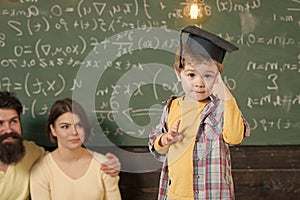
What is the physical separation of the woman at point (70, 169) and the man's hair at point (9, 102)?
0.42 feet

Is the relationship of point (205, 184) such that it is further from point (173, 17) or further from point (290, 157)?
point (173, 17)

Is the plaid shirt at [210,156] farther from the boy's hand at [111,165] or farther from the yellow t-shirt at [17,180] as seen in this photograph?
the yellow t-shirt at [17,180]

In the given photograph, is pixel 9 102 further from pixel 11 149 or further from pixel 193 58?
pixel 193 58

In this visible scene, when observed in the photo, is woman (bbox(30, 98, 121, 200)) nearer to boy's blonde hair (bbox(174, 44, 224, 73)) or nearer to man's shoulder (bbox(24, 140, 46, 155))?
man's shoulder (bbox(24, 140, 46, 155))

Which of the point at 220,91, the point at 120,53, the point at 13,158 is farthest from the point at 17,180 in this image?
the point at 220,91

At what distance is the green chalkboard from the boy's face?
0.39 meters

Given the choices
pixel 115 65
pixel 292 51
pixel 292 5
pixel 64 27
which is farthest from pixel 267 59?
pixel 64 27

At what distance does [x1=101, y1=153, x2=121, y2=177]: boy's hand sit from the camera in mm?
1903

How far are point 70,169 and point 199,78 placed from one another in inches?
24.1

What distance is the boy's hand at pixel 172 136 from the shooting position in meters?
1.63

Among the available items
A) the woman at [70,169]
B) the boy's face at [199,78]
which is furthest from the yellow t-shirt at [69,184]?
the boy's face at [199,78]

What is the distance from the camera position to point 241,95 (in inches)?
80.5

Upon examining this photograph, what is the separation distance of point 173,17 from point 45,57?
1.76 ft

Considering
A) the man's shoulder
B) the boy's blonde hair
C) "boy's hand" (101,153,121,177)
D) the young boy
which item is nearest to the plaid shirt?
the young boy
